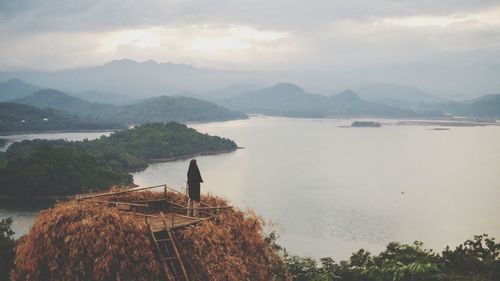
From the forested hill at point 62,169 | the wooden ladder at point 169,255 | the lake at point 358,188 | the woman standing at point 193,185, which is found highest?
the woman standing at point 193,185

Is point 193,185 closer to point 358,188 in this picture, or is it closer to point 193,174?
point 193,174

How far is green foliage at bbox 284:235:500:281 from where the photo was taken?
9.90 metres

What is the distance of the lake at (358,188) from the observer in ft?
92.7

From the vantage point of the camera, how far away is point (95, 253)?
6254 millimetres

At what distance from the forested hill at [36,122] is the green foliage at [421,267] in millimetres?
92845

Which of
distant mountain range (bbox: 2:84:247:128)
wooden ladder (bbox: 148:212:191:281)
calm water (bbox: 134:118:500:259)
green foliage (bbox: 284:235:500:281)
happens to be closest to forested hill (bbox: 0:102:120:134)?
distant mountain range (bbox: 2:84:247:128)

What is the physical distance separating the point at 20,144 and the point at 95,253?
61.8 metres

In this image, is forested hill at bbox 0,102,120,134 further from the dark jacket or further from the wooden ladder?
the wooden ladder

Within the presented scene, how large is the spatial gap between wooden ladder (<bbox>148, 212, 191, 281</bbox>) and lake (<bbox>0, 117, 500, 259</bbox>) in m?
3.45

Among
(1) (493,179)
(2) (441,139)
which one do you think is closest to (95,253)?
(1) (493,179)

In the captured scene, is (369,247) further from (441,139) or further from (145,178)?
(441,139)

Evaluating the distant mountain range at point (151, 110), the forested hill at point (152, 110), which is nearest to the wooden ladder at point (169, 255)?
the forested hill at point (152, 110)

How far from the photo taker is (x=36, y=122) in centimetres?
9950

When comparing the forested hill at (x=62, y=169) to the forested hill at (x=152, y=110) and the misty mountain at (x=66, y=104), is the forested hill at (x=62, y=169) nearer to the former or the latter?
the forested hill at (x=152, y=110)
